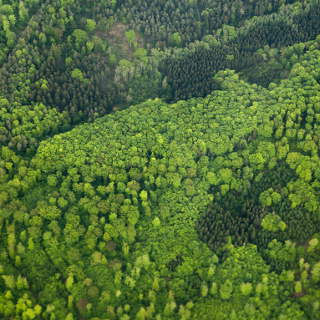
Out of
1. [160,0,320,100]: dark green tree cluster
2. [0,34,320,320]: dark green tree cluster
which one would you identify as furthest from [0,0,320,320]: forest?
[160,0,320,100]: dark green tree cluster

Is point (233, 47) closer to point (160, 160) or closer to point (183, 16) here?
point (183, 16)

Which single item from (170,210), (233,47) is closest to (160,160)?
(170,210)

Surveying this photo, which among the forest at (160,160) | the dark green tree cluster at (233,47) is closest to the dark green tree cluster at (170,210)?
the forest at (160,160)

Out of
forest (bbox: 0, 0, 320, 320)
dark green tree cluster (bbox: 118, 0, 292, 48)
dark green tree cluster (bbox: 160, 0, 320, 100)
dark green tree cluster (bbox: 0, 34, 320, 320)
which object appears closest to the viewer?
dark green tree cluster (bbox: 0, 34, 320, 320)

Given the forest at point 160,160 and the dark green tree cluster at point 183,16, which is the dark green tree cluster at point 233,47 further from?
the dark green tree cluster at point 183,16

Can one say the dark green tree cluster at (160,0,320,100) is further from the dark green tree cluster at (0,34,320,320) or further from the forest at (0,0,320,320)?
the dark green tree cluster at (0,34,320,320)

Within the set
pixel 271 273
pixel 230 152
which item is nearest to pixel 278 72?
pixel 230 152

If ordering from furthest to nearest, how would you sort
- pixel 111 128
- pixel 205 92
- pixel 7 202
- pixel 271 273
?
pixel 205 92 → pixel 111 128 → pixel 7 202 → pixel 271 273

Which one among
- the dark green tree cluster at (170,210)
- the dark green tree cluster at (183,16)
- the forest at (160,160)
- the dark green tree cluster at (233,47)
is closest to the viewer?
the dark green tree cluster at (170,210)

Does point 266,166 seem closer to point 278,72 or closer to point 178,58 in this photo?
point 278,72
